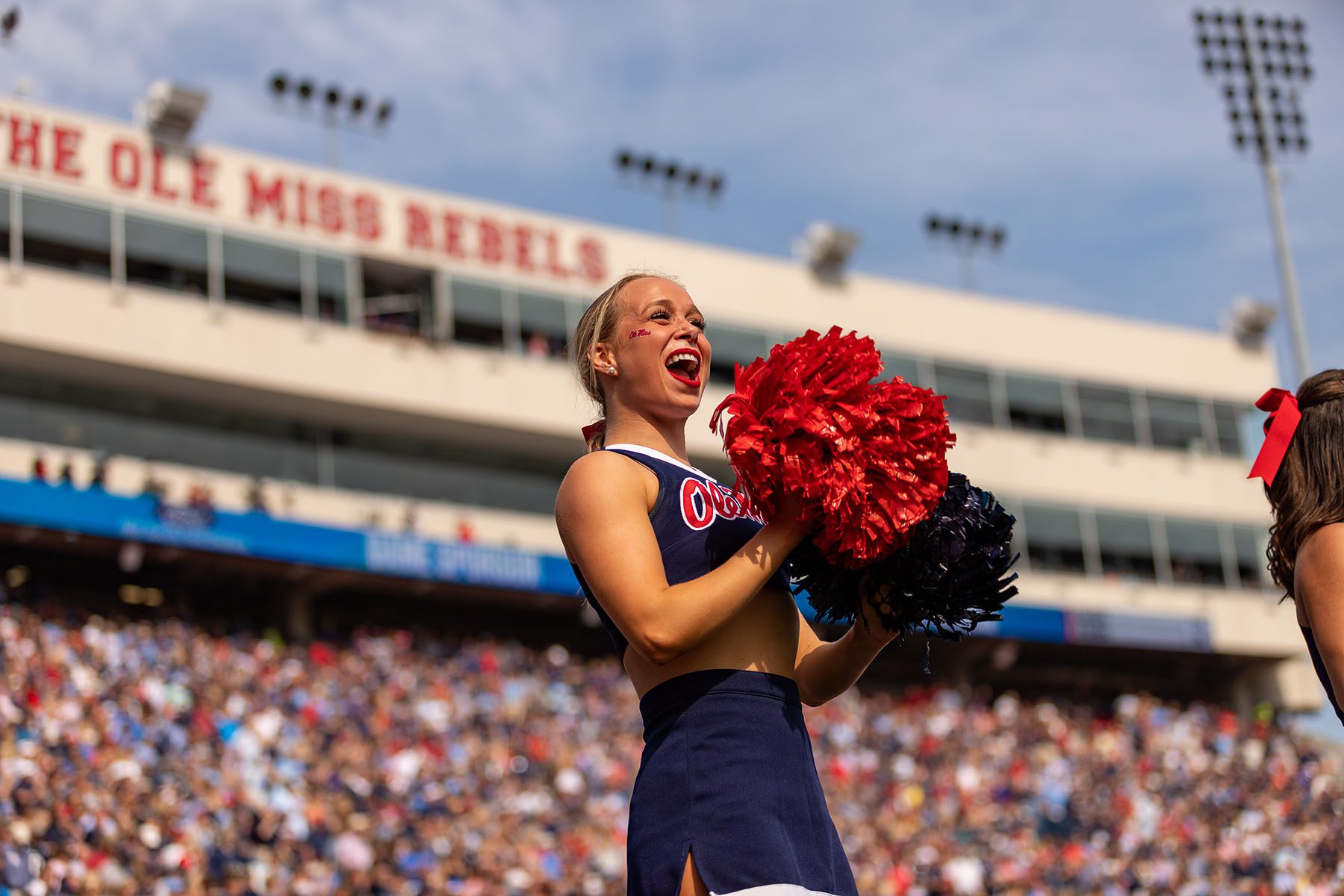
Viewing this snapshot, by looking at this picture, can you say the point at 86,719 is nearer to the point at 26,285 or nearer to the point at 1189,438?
the point at 26,285

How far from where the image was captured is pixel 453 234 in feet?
88.1

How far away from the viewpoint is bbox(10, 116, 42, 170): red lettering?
23.0 m

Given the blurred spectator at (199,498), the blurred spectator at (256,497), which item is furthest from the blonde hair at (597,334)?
the blurred spectator at (256,497)

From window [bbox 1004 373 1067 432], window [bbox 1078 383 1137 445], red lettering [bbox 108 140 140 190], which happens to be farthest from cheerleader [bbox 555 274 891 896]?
window [bbox 1078 383 1137 445]

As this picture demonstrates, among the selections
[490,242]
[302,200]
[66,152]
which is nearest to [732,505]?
[66,152]

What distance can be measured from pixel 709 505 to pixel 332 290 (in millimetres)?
23962

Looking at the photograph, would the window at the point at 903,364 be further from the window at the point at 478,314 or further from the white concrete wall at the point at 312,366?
the window at the point at 478,314

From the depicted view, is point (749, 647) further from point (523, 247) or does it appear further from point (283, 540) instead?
point (523, 247)

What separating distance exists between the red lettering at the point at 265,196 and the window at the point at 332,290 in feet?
3.21

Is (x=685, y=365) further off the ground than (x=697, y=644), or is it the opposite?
(x=685, y=365)

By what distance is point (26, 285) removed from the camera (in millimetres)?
22984

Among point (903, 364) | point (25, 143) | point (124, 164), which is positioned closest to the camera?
point (25, 143)

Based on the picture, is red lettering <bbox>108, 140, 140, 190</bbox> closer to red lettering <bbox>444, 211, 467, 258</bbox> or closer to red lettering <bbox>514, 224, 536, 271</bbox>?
red lettering <bbox>444, 211, 467, 258</bbox>

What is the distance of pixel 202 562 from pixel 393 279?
247 inches
